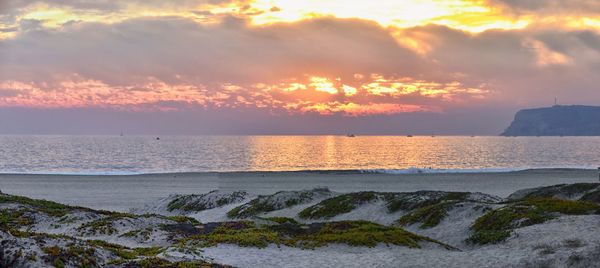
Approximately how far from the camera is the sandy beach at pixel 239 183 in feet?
223

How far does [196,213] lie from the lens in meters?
52.4

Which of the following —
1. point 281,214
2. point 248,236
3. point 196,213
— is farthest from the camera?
point 196,213

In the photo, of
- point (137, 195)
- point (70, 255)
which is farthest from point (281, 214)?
point (70, 255)

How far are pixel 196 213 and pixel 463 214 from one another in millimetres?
27570

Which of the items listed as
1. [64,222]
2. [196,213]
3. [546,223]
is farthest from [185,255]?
[196,213]

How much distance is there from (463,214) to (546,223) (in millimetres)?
7366

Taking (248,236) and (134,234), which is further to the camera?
(134,234)

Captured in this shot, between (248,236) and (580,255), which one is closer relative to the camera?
(580,255)

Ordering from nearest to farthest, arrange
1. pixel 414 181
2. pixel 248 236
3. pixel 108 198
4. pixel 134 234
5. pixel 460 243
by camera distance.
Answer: pixel 248 236 → pixel 134 234 → pixel 460 243 → pixel 108 198 → pixel 414 181

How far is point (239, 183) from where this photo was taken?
84312 mm

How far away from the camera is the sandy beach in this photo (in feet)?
223

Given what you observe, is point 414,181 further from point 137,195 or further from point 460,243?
point 460,243

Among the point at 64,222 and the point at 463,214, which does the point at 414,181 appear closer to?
the point at 463,214

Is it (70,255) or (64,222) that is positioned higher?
(70,255)
